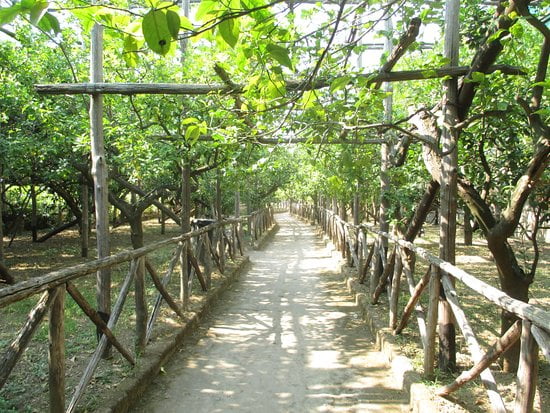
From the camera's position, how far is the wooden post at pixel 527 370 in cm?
201

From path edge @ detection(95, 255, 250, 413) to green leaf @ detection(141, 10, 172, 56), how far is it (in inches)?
111

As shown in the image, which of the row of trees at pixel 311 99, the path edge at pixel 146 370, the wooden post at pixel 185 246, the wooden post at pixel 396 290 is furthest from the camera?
the wooden post at pixel 185 246

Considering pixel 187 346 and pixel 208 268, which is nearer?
pixel 187 346

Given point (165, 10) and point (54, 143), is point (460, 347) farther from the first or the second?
point (54, 143)

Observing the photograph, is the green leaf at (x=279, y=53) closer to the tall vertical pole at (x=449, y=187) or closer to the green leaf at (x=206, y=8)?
the green leaf at (x=206, y=8)

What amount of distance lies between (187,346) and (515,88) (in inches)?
169

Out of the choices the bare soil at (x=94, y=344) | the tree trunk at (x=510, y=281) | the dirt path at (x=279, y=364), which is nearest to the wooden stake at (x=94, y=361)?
the bare soil at (x=94, y=344)

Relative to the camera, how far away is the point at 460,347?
4.47 metres

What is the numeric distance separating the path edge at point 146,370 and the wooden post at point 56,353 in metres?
0.39

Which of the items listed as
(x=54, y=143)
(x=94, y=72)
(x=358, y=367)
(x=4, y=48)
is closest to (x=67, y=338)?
(x=94, y=72)

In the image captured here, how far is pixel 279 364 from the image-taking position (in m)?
4.41

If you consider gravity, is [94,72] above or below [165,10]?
above

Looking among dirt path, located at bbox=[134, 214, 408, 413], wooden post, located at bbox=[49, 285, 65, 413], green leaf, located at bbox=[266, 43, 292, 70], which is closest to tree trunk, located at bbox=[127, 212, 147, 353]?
dirt path, located at bbox=[134, 214, 408, 413]

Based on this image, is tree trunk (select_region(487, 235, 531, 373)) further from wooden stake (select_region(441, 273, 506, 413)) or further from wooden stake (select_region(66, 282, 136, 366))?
wooden stake (select_region(66, 282, 136, 366))
